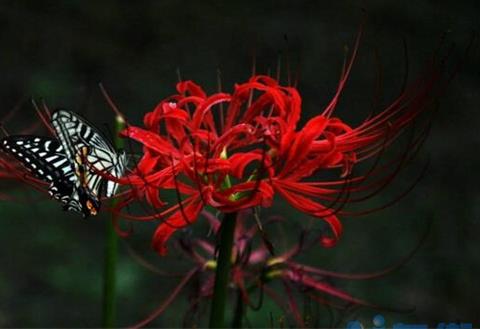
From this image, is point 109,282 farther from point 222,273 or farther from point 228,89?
point 228,89

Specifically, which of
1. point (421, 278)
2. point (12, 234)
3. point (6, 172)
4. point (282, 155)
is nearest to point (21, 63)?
point (12, 234)

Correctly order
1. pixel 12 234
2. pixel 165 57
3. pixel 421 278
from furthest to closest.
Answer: pixel 165 57 → pixel 421 278 → pixel 12 234

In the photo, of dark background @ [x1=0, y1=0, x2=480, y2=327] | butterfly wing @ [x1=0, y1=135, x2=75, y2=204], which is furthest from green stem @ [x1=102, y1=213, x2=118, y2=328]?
dark background @ [x1=0, y1=0, x2=480, y2=327]

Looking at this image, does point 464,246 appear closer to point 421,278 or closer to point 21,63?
point 421,278

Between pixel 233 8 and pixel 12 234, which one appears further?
pixel 233 8

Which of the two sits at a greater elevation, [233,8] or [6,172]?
[233,8]

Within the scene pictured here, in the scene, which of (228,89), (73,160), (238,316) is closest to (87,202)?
(73,160)
